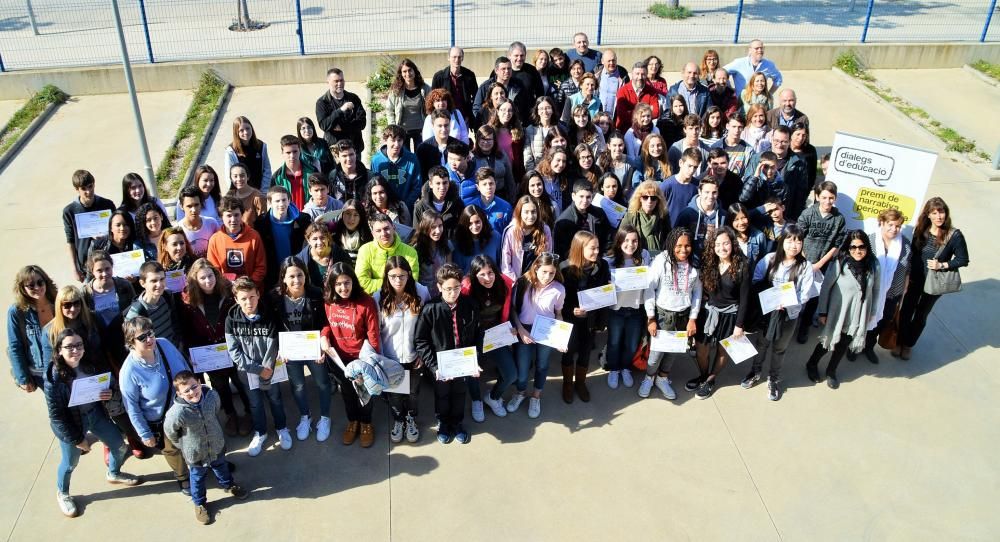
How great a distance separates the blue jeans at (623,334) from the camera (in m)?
6.44

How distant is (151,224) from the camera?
621 centimetres

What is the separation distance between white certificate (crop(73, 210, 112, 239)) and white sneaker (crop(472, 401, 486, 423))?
3.52 meters

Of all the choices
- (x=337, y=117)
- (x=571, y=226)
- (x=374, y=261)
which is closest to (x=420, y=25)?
(x=337, y=117)

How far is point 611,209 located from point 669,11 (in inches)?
441

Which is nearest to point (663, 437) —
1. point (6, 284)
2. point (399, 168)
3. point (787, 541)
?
point (787, 541)

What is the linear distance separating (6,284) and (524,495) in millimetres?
6208

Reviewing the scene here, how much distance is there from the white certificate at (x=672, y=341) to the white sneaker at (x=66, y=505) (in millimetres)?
4721

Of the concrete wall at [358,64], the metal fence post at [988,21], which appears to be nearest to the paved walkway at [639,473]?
the concrete wall at [358,64]

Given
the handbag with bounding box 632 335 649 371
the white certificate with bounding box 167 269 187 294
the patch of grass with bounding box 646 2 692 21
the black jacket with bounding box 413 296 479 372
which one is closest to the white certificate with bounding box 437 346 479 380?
the black jacket with bounding box 413 296 479 372

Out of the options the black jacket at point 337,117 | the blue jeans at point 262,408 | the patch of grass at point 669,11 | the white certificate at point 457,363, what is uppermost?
the patch of grass at point 669,11

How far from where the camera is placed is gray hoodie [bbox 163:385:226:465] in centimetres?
494

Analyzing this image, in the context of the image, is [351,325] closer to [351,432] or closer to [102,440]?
[351,432]

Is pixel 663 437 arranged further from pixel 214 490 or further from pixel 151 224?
pixel 151 224

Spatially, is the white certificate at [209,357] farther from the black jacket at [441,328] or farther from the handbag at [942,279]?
the handbag at [942,279]
